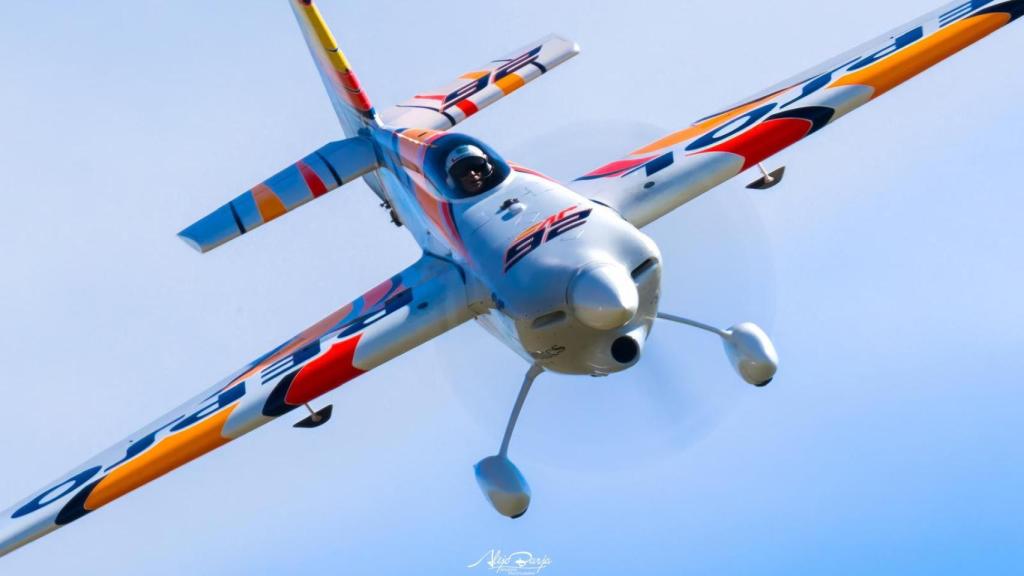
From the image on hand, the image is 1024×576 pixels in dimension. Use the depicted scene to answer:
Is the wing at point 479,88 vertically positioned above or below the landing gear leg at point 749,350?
above

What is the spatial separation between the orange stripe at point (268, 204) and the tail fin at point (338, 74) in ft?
8.61

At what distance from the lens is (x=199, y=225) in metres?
25.2

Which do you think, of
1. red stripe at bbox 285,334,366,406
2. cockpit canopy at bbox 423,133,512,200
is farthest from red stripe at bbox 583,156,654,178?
red stripe at bbox 285,334,366,406

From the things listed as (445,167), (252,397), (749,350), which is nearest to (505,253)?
(445,167)

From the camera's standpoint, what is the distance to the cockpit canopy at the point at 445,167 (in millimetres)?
20922

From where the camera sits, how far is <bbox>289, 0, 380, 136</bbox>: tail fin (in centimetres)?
2656

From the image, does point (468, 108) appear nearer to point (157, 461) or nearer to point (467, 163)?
point (467, 163)

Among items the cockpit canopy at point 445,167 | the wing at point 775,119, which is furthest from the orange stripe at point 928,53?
the cockpit canopy at point 445,167

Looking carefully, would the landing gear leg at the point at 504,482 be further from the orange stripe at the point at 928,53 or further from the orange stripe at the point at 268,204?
the orange stripe at the point at 928,53

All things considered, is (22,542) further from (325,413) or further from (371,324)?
(371,324)

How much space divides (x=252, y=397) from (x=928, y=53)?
13020mm

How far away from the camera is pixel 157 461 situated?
62.4 feet

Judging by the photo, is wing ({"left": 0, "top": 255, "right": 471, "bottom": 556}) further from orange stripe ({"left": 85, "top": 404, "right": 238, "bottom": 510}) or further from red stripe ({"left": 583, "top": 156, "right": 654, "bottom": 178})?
red stripe ({"left": 583, "top": 156, "right": 654, "bottom": 178})

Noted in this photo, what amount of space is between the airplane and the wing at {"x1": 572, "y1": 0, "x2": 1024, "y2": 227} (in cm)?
3
